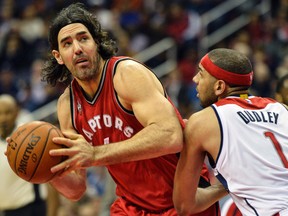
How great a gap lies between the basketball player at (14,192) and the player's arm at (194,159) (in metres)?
3.55

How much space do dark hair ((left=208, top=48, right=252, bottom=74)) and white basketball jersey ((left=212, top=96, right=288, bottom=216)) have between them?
0.99ft

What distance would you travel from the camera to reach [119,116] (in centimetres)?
504

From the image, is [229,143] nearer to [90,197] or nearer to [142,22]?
[90,197]

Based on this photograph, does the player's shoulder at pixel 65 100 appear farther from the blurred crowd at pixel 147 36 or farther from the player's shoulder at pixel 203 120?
the blurred crowd at pixel 147 36

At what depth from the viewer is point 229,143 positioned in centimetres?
443

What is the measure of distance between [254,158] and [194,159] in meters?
0.45

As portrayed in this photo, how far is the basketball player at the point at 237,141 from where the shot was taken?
14.4ft

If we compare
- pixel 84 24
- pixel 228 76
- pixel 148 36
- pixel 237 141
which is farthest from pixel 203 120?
pixel 148 36

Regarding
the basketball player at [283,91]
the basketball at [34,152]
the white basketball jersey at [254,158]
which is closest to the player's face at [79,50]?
the basketball at [34,152]

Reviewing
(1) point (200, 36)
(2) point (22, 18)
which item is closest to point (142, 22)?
(1) point (200, 36)

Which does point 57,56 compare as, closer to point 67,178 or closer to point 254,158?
point 67,178

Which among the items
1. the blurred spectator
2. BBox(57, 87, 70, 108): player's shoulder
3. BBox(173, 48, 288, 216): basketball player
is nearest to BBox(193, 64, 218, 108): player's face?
BBox(173, 48, 288, 216): basketball player

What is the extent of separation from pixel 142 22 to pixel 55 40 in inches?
362

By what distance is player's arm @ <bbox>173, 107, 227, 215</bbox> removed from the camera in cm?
449
